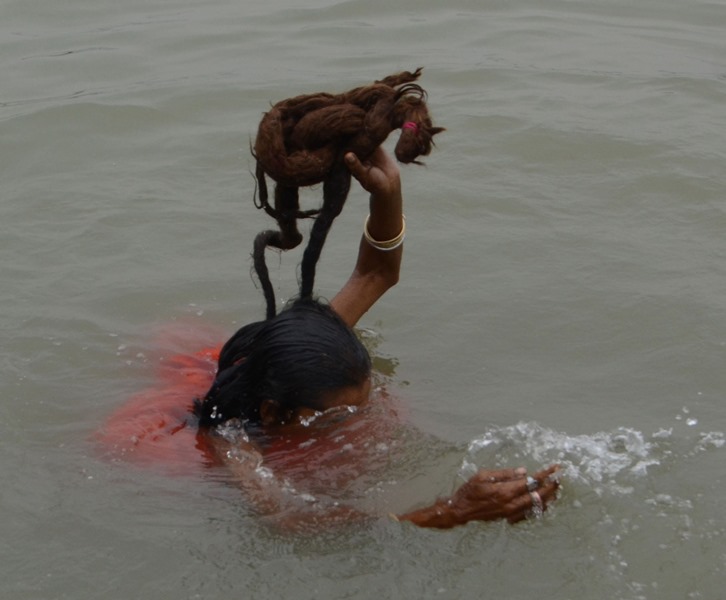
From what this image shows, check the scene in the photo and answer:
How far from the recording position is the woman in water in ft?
11.9

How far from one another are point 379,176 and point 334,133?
273 mm

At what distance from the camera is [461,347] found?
4.87 metres

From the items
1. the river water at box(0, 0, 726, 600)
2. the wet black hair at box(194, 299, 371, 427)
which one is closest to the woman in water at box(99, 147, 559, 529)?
the wet black hair at box(194, 299, 371, 427)

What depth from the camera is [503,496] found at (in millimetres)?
3184

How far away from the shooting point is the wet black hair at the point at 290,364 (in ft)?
11.9

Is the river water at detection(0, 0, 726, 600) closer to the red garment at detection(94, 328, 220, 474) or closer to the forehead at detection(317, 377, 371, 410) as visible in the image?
Answer: the red garment at detection(94, 328, 220, 474)

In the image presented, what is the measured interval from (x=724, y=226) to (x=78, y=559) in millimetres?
3552

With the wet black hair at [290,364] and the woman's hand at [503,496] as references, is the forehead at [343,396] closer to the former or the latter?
the wet black hair at [290,364]

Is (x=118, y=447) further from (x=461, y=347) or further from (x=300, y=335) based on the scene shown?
(x=461, y=347)

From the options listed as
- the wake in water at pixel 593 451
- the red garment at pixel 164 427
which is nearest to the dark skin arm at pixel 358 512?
the red garment at pixel 164 427

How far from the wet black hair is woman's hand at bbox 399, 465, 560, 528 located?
57 centimetres

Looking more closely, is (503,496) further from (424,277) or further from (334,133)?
(424,277)

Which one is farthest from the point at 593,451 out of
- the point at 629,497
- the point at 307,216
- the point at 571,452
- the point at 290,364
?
the point at 307,216

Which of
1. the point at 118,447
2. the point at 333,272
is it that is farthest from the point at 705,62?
the point at 118,447
